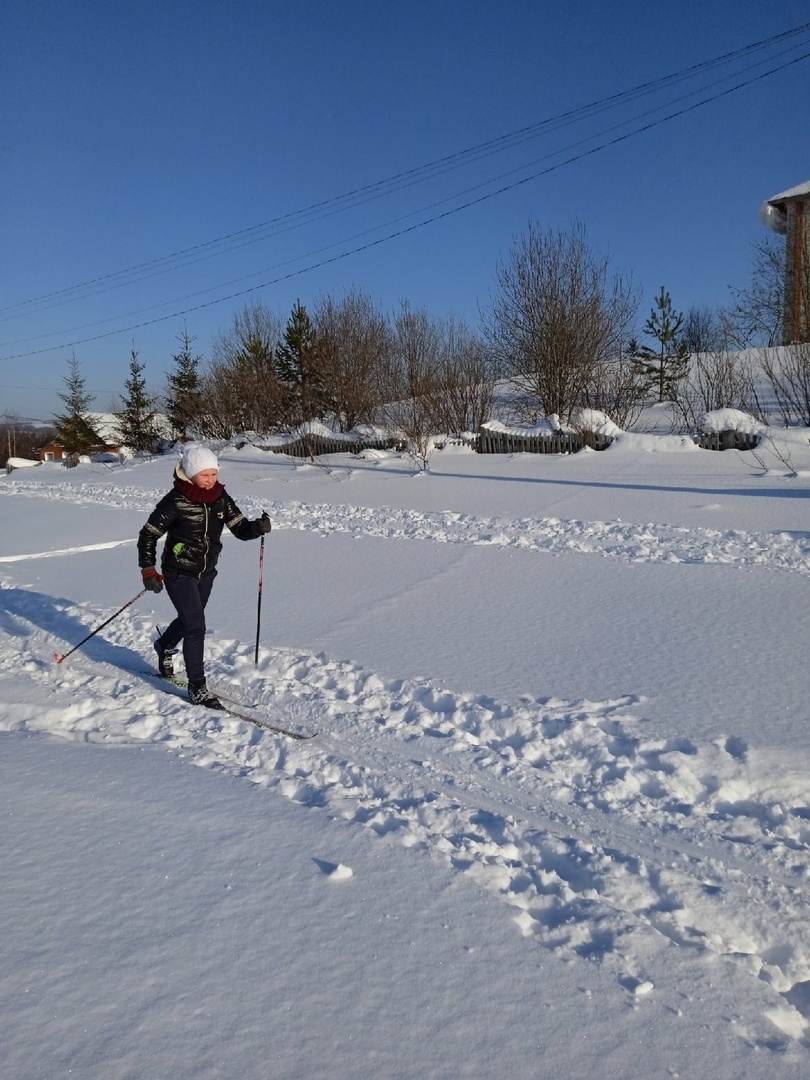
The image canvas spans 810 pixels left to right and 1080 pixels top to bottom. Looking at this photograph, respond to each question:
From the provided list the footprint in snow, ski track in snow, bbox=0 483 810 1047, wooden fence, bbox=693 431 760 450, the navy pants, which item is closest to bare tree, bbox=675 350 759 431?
wooden fence, bbox=693 431 760 450

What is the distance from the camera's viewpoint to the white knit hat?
16.1 feet

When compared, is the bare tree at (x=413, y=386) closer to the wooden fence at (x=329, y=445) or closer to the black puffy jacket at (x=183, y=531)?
the wooden fence at (x=329, y=445)

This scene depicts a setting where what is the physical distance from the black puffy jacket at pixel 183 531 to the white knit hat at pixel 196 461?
0.29ft

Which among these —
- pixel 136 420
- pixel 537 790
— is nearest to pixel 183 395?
pixel 136 420

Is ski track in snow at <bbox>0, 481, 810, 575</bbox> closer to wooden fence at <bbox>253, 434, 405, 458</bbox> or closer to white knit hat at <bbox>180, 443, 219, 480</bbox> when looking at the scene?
white knit hat at <bbox>180, 443, 219, 480</bbox>

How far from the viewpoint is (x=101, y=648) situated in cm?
620

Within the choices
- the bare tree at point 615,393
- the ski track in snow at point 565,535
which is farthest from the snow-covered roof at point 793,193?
the ski track in snow at point 565,535

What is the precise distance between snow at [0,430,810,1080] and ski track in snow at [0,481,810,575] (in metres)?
0.76

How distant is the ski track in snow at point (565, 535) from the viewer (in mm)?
8188

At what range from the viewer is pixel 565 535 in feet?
32.0

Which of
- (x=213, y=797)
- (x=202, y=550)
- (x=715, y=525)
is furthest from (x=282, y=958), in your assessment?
(x=715, y=525)

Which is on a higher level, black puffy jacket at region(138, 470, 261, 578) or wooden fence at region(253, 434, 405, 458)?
wooden fence at region(253, 434, 405, 458)

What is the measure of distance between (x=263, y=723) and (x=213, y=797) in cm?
99

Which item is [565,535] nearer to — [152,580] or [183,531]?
[183,531]
